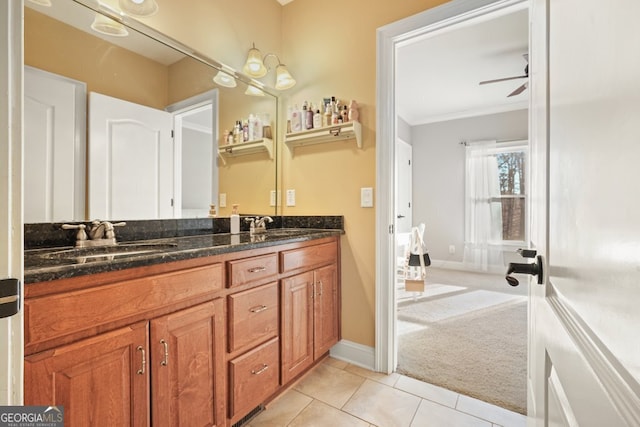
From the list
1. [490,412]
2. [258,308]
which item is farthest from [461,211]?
[258,308]

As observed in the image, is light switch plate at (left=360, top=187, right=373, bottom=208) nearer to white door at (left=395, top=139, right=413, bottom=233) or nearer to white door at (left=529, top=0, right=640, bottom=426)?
white door at (left=529, top=0, right=640, bottom=426)

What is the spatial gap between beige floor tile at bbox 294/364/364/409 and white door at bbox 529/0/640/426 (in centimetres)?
122

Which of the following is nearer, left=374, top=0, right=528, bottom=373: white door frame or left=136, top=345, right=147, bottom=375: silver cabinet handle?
left=136, top=345, right=147, bottom=375: silver cabinet handle

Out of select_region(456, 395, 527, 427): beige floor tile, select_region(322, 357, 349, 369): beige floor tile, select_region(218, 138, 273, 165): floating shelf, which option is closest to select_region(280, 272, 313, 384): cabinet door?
select_region(322, 357, 349, 369): beige floor tile

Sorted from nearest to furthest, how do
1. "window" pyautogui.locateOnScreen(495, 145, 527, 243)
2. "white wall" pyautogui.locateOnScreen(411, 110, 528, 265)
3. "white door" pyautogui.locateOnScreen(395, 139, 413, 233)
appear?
"window" pyautogui.locateOnScreen(495, 145, 527, 243)
"white wall" pyautogui.locateOnScreen(411, 110, 528, 265)
"white door" pyautogui.locateOnScreen(395, 139, 413, 233)

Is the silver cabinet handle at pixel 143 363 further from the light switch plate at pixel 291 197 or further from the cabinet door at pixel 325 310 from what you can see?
the light switch plate at pixel 291 197

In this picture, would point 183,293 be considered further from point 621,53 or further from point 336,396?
point 621,53

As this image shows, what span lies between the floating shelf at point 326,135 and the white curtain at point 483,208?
3572 mm

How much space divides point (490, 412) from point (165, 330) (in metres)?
1.63

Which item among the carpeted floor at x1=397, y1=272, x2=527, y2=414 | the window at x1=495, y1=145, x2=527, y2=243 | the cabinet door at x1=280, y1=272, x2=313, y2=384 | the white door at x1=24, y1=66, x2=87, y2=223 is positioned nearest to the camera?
the white door at x1=24, y1=66, x2=87, y2=223

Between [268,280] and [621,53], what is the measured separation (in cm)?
137

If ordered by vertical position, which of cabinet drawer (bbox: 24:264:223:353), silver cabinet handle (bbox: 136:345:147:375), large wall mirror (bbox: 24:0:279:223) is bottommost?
silver cabinet handle (bbox: 136:345:147:375)

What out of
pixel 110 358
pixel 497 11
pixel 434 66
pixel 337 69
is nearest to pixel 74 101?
pixel 110 358

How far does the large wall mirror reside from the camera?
3.87ft
